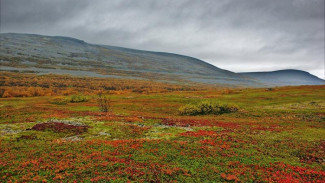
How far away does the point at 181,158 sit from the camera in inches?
607

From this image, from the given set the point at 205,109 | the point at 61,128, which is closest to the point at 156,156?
the point at 61,128

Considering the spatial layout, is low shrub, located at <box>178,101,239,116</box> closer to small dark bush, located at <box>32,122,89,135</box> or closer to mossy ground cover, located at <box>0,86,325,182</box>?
mossy ground cover, located at <box>0,86,325,182</box>

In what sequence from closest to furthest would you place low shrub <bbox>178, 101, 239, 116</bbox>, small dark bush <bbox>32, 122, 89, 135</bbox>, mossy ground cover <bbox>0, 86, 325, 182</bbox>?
mossy ground cover <bbox>0, 86, 325, 182</bbox>, small dark bush <bbox>32, 122, 89, 135</bbox>, low shrub <bbox>178, 101, 239, 116</bbox>

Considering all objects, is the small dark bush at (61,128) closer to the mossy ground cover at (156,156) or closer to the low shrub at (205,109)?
the mossy ground cover at (156,156)

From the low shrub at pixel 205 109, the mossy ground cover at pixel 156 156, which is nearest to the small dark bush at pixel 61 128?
the mossy ground cover at pixel 156 156

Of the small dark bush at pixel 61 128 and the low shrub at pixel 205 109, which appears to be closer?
the small dark bush at pixel 61 128

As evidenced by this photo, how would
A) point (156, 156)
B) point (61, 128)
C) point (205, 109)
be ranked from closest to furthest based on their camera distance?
point (156, 156) < point (61, 128) < point (205, 109)

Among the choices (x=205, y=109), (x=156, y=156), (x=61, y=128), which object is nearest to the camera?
(x=156, y=156)

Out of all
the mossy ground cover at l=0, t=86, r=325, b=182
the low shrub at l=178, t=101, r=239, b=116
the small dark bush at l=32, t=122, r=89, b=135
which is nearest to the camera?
the mossy ground cover at l=0, t=86, r=325, b=182

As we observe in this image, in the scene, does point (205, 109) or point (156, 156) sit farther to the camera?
point (205, 109)

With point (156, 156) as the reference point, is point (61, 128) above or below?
below

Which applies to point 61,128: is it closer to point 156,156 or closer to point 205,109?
point 156,156

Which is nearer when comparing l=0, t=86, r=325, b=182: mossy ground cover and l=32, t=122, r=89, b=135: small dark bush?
l=0, t=86, r=325, b=182: mossy ground cover

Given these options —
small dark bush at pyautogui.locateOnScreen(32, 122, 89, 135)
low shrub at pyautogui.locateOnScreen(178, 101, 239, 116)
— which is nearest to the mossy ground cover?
small dark bush at pyautogui.locateOnScreen(32, 122, 89, 135)
